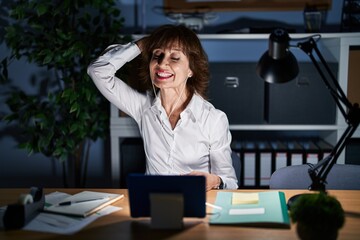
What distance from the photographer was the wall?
8.91ft

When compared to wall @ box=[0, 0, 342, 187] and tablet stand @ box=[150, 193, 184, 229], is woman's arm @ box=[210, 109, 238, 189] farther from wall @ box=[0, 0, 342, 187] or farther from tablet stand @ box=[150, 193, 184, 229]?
wall @ box=[0, 0, 342, 187]

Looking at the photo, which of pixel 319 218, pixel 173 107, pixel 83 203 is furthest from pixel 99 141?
pixel 319 218

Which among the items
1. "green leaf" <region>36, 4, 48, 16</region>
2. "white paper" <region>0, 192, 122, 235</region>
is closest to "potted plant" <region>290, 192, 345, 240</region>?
"white paper" <region>0, 192, 122, 235</region>

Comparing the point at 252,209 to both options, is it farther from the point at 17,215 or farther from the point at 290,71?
the point at 17,215

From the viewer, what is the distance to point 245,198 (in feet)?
4.83

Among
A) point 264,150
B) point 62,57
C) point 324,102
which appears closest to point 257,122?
point 264,150

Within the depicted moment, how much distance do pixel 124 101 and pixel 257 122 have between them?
820 millimetres

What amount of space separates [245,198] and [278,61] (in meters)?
0.46

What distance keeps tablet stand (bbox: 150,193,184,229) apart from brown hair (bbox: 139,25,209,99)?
866mm

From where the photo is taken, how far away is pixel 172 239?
1188 mm

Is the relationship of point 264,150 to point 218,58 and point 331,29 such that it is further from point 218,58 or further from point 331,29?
point 331,29

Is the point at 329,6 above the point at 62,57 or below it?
above

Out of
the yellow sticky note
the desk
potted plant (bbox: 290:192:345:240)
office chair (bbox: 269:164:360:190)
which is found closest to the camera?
potted plant (bbox: 290:192:345:240)

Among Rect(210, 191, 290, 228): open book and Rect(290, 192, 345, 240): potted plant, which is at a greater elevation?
Rect(290, 192, 345, 240): potted plant
